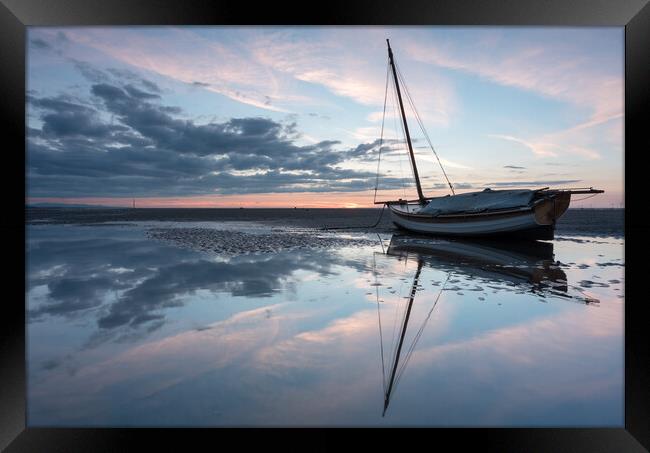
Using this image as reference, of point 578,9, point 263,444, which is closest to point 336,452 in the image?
point 263,444

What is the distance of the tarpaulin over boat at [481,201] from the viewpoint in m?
20.8

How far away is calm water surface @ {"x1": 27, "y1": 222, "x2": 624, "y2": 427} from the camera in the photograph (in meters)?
3.70

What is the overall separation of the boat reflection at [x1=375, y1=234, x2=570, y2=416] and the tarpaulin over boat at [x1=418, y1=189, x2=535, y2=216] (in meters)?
2.75

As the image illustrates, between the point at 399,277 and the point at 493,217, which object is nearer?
the point at 399,277

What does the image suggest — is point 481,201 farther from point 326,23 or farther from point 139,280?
point 326,23

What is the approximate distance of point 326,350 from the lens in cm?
523

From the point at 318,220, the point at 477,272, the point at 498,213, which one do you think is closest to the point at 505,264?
the point at 477,272

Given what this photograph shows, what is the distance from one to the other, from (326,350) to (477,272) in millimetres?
8217

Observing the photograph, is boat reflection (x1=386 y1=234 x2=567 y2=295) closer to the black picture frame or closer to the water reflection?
the water reflection
